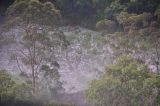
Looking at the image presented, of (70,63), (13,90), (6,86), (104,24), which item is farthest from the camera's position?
(104,24)

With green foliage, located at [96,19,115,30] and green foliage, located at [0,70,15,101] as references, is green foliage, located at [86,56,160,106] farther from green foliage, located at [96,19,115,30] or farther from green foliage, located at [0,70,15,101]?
green foliage, located at [96,19,115,30]

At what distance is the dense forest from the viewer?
12.0 m

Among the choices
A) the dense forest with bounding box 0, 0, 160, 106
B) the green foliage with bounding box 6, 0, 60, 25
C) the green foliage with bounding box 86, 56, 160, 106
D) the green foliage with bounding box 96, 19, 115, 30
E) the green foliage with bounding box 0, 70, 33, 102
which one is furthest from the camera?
the green foliage with bounding box 96, 19, 115, 30

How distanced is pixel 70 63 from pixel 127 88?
6048 millimetres

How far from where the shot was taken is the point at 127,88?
11883 millimetres

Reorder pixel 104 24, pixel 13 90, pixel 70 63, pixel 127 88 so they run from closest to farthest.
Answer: pixel 127 88 → pixel 13 90 → pixel 70 63 → pixel 104 24

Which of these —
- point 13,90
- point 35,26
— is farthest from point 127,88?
point 35,26

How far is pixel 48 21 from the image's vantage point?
1438 centimetres

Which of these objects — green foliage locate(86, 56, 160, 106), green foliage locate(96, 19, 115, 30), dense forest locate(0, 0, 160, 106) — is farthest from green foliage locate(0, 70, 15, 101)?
green foliage locate(96, 19, 115, 30)

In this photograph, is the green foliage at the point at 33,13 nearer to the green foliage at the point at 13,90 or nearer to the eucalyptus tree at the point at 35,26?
the eucalyptus tree at the point at 35,26

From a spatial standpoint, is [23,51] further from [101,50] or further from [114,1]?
[114,1]

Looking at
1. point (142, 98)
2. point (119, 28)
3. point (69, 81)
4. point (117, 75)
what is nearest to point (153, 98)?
point (142, 98)

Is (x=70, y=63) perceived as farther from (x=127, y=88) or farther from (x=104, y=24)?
(x=127, y=88)

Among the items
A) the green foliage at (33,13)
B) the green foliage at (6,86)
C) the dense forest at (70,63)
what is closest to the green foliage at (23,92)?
the dense forest at (70,63)
